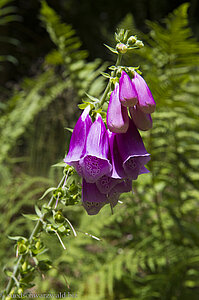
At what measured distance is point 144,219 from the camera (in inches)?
55.2

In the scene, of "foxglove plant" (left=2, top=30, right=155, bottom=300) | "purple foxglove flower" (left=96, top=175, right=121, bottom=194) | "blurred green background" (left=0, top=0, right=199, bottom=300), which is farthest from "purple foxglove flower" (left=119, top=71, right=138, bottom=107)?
"blurred green background" (left=0, top=0, right=199, bottom=300)

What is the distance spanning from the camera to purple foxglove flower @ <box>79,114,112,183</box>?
1.60 ft

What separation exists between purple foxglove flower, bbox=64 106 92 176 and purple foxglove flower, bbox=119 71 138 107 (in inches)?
3.0

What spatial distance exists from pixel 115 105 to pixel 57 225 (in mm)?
220

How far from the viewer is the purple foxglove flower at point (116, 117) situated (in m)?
0.48

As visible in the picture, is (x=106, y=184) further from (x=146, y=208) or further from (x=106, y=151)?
(x=146, y=208)

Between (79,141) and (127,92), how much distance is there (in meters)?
0.11

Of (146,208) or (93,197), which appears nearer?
(93,197)

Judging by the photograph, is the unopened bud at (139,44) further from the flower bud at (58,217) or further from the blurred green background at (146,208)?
the blurred green background at (146,208)

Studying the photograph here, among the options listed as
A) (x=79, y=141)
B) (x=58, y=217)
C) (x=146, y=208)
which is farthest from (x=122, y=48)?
(x=146, y=208)

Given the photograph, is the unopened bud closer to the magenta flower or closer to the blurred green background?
the magenta flower

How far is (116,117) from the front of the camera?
0.48m

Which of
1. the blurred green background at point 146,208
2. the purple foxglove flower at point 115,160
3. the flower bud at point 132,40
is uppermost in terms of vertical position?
the flower bud at point 132,40

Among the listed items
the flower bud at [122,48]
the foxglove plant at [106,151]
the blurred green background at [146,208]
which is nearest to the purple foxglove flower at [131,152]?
the foxglove plant at [106,151]
